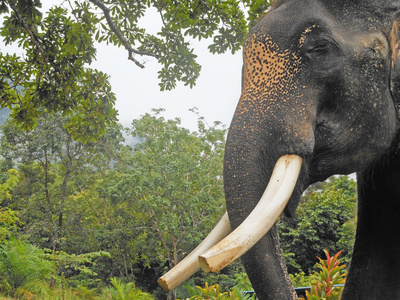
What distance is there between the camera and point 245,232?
40.9 inches

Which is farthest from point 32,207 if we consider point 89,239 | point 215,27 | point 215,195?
point 215,27

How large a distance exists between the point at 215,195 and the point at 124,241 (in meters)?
3.84

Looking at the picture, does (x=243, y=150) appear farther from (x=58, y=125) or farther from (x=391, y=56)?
(x=58, y=125)

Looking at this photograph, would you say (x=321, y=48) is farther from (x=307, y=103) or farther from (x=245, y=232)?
(x=245, y=232)

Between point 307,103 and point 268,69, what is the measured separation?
183 mm

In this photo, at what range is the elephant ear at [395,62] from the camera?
4.80ft

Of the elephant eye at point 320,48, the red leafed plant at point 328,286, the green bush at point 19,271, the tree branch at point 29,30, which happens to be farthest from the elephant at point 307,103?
the green bush at point 19,271

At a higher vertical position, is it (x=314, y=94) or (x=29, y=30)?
(x=29, y=30)

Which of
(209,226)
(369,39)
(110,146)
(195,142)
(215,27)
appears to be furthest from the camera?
(110,146)

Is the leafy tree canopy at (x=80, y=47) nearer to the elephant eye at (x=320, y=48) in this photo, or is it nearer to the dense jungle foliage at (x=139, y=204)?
the elephant eye at (x=320, y=48)

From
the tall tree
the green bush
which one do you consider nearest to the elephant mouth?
the green bush

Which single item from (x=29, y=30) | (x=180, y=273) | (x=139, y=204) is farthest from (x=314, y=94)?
(x=139, y=204)

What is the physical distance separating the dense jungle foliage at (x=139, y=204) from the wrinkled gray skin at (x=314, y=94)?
10271 millimetres

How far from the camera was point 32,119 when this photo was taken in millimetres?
5215
